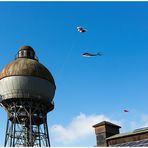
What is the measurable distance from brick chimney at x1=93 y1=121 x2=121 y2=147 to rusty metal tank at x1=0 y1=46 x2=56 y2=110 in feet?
76.0

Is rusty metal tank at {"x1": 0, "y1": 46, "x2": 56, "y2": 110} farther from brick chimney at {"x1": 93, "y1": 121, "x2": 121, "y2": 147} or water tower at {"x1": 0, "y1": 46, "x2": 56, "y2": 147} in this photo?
brick chimney at {"x1": 93, "y1": 121, "x2": 121, "y2": 147}

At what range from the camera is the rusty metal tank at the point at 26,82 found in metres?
47.2

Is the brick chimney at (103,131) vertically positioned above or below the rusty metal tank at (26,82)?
below

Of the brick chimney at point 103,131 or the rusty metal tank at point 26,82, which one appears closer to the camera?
the brick chimney at point 103,131

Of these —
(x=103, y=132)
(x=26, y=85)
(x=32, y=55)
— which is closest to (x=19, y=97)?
(x=26, y=85)

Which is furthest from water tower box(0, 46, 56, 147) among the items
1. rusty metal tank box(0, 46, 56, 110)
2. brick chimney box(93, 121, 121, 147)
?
brick chimney box(93, 121, 121, 147)

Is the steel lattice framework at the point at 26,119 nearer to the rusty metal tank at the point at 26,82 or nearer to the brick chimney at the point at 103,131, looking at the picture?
the rusty metal tank at the point at 26,82

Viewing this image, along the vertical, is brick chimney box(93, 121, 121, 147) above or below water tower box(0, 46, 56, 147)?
below

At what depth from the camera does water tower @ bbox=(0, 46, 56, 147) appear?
155 ft

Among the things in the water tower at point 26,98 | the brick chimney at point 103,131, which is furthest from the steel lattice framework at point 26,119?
the brick chimney at point 103,131

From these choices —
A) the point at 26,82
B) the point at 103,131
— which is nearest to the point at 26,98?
the point at 26,82

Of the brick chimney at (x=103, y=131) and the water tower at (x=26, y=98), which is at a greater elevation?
the water tower at (x=26, y=98)

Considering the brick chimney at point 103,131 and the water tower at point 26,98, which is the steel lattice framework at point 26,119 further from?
the brick chimney at point 103,131

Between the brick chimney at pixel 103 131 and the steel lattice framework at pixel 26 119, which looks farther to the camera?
the steel lattice framework at pixel 26 119
